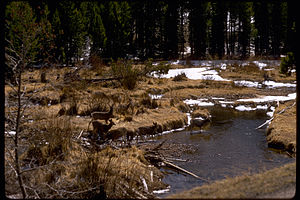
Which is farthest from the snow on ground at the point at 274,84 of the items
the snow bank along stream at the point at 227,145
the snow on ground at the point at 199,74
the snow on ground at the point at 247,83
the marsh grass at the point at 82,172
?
the marsh grass at the point at 82,172

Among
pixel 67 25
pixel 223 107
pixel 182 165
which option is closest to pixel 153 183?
pixel 182 165

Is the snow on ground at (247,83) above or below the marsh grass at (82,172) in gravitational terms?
above

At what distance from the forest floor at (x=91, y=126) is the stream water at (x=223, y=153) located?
573mm

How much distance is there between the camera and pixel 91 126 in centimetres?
1297

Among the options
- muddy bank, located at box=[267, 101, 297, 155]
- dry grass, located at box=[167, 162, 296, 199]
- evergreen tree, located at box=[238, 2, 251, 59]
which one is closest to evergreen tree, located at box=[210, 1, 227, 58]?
evergreen tree, located at box=[238, 2, 251, 59]

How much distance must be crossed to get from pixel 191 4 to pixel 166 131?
41.5m

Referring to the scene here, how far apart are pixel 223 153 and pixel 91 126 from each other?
16.0 feet

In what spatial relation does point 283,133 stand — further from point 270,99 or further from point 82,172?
point 270,99

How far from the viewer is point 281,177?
18.6 feet

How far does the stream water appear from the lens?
29.7 feet

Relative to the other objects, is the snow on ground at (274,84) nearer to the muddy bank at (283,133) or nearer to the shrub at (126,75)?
the shrub at (126,75)

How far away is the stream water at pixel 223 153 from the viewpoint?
9054 millimetres

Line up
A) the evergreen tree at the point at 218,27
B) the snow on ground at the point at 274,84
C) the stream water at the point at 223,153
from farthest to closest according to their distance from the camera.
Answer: the evergreen tree at the point at 218,27, the snow on ground at the point at 274,84, the stream water at the point at 223,153

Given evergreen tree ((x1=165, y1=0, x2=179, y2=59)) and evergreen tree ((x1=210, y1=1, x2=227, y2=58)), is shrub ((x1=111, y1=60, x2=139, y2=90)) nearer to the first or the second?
evergreen tree ((x1=165, y1=0, x2=179, y2=59))
